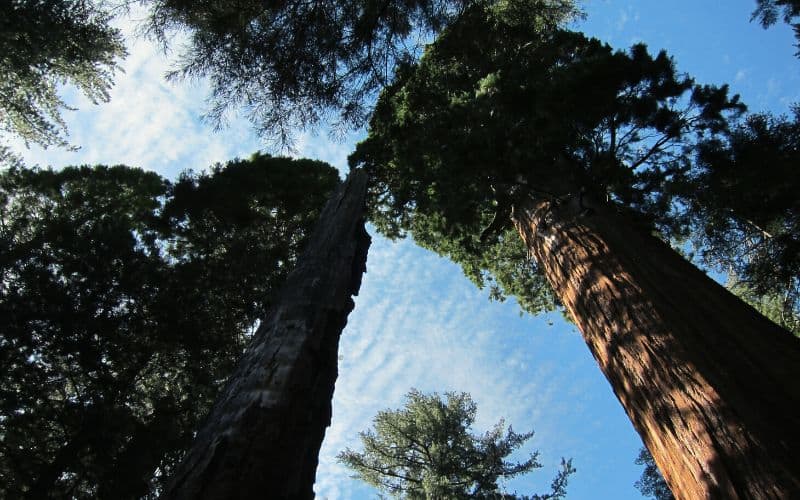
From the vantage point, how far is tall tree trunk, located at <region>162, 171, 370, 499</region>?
111 cm

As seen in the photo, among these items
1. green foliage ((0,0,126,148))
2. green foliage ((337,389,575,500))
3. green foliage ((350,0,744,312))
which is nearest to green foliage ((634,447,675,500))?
green foliage ((337,389,575,500))

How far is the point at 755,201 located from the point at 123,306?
8642 millimetres

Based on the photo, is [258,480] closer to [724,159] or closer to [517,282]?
[724,159]

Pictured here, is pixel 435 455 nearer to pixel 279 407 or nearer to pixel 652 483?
pixel 652 483

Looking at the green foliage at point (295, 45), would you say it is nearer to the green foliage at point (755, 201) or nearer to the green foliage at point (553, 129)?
the green foliage at point (553, 129)

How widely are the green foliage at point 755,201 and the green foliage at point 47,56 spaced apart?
410 inches

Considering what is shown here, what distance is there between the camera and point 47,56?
31.8ft

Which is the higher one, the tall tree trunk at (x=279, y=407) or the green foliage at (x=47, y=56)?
the green foliage at (x=47, y=56)

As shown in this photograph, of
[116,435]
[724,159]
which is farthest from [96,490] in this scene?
[724,159]

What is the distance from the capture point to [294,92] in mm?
5539

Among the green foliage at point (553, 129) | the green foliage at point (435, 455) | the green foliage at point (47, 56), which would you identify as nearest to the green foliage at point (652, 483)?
the green foliage at point (435, 455)

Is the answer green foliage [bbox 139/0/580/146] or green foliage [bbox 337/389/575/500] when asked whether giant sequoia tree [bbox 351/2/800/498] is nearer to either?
green foliage [bbox 139/0/580/146]

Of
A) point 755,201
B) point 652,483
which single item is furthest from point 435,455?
point 755,201

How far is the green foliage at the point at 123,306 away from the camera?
5707mm
